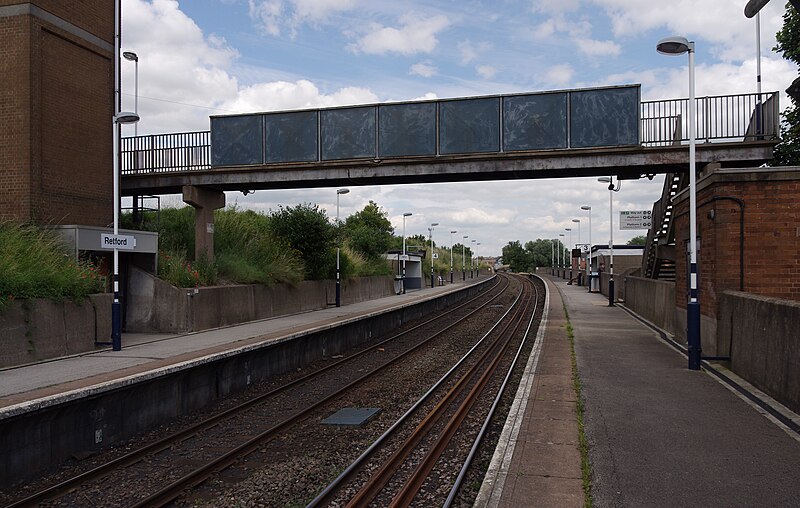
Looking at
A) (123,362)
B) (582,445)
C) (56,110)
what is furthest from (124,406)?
(56,110)

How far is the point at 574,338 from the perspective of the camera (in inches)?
698

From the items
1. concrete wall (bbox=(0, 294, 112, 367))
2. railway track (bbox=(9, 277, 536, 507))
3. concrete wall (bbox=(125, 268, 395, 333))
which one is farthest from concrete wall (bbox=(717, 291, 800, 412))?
concrete wall (bbox=(125, 268, 395, 333))

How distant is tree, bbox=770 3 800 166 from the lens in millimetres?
19984

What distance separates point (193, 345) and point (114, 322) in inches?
67.1

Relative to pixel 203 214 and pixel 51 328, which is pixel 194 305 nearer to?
pixel 203 214

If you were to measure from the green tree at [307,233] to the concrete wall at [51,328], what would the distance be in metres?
13.4

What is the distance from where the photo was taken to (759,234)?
38.5 ft

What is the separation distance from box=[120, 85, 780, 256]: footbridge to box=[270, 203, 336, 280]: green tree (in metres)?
6.30

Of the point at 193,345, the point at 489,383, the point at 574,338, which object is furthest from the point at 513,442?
the point at 574,338

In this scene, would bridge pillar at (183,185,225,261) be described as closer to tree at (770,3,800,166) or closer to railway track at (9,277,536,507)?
railway track at (9,277,536,507)

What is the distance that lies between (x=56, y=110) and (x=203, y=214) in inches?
210

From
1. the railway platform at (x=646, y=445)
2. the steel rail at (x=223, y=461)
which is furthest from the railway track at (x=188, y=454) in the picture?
the railway platform at (x=646, y=445)

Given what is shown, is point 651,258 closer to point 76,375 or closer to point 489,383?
point 489,383

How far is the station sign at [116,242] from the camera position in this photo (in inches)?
552
